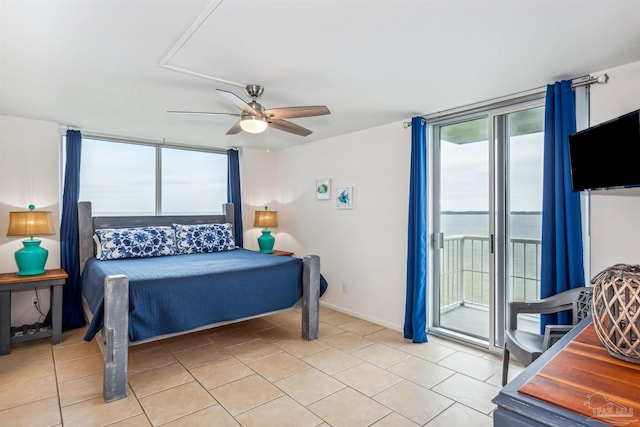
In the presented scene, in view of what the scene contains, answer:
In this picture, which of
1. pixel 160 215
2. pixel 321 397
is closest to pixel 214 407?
pixel 321 397

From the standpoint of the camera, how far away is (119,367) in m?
2.46

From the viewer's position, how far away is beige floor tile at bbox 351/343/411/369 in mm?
3043

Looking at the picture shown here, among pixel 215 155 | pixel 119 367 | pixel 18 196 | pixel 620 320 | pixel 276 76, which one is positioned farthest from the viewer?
pixel 215 155

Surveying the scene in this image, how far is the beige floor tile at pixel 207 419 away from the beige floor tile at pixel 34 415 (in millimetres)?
766

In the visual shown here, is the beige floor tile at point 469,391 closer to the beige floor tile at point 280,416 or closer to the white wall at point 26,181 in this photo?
the beige floor tile at point 280,416

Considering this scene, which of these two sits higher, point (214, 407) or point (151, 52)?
point (151, 52)

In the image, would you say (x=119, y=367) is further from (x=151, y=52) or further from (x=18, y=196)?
(x=18, y=196)

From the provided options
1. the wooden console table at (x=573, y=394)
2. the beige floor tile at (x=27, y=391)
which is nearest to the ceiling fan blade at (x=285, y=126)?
the wooden console table at (x=573, y=394)

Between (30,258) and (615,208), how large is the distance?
201 inches

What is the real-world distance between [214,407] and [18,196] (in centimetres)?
326

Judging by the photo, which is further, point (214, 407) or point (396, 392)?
point (396, 392)

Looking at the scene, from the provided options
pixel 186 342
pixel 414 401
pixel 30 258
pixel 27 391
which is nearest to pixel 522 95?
pixel 414 401

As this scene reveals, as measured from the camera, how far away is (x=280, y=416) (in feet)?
7.38

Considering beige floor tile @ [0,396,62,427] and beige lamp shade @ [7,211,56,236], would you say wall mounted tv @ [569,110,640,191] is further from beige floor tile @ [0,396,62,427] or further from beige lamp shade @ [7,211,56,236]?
beige lamp shade @ [7,211,56,236]
